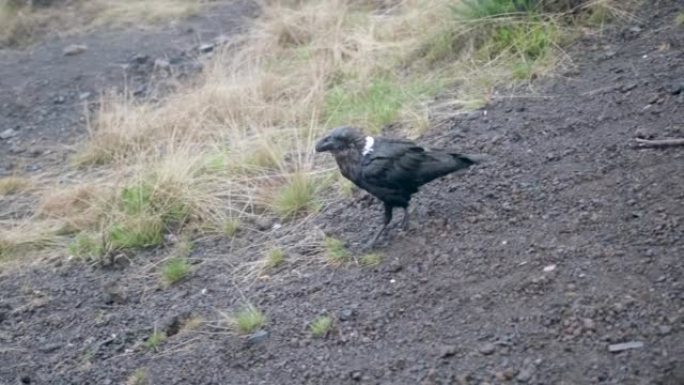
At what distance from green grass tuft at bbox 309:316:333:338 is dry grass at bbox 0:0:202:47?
8658 mm

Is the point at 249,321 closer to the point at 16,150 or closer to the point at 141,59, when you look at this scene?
the point at 16,150

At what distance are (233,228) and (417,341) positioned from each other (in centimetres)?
213

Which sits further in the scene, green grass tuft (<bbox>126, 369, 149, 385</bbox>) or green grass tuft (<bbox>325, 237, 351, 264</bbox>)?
green grass tuft (<bbox>325, 237, 351, 264</bbox>)

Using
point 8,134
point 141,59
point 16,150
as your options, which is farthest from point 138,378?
point 141,59

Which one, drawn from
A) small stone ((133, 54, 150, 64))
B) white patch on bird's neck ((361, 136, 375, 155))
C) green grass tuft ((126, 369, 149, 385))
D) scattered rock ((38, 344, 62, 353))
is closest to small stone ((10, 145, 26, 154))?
small stone ((133, 54, 150, 64))

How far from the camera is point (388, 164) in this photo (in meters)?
5.72

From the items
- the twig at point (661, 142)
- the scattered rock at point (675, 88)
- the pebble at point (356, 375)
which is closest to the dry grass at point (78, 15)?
the scattered rock at point (675, 88)

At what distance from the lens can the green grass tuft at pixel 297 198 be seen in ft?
21.9

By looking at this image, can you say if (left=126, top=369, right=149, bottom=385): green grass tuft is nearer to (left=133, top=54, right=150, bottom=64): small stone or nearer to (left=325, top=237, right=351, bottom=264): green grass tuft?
(left=325, top=237, right=351, bottom=264): green grass tuft

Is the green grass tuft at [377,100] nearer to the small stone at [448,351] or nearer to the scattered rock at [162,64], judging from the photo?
the small stone at [448,351]

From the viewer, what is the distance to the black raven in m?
5.72

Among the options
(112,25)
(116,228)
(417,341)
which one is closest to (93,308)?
(116,228)

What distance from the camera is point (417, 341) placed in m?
4.83

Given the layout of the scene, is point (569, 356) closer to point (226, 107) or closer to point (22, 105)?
point (226, 107)
